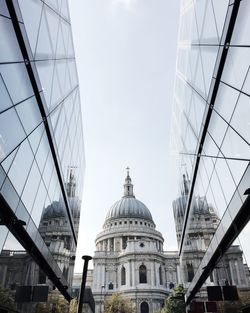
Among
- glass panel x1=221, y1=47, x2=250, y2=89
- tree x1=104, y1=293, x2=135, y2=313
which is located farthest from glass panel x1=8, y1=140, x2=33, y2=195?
tree x1=104, y1=293, x2=135, y2=313

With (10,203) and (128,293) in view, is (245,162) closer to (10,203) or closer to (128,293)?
(10,203)

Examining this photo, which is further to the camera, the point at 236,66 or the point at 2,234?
the point at 2,234

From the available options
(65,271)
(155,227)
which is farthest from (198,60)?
(155,227)

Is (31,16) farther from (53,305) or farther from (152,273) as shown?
(152,273)

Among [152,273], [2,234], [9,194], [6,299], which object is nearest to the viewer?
[2,234]

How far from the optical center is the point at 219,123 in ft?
41.0

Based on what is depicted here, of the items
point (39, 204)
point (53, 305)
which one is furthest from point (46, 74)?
point (53, 305)

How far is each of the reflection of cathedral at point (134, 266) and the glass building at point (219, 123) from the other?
6548 cm

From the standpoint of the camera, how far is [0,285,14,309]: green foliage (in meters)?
10.9

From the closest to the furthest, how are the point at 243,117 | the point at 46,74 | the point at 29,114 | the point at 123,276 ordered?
1. the point at 243,117
2. the point at 29,114
3. the point at 46,74
4. the point at 123,276

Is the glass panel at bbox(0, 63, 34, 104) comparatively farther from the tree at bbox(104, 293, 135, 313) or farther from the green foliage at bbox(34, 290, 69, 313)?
the tree at bbox(104, 293, 135, 313)

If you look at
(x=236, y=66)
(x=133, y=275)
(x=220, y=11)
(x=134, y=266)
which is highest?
(x=134, y=266)

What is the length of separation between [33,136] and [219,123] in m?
7.78

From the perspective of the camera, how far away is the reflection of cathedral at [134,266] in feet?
261
